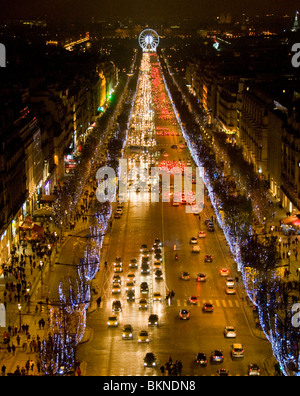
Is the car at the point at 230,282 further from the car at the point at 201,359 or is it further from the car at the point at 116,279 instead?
the car at the point at 201,359

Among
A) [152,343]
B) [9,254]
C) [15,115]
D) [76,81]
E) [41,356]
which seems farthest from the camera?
[76,81]

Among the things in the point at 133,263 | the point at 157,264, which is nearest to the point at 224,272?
the point at 157,264

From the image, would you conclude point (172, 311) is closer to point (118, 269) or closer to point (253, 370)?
point (118, 269)

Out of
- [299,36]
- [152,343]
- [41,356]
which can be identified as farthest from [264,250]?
[299,36]

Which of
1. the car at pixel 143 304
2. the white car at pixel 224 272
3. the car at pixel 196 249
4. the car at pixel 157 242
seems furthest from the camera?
the car at pixel 157 242

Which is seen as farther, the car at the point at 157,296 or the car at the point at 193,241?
the car at the point at 193,241

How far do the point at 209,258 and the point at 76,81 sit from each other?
5090 cm

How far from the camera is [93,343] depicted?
2766 cm

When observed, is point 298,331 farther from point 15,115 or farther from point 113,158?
point 113,158

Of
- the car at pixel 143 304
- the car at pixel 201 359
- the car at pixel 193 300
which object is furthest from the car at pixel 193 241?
the car at pixel 201 359

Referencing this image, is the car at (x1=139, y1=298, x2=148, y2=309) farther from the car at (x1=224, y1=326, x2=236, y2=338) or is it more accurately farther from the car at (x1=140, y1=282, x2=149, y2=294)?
the car at (x1=224, y1=326, x2=236, y2=338)

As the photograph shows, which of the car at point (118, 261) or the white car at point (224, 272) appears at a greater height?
the white car at point (224, 272)

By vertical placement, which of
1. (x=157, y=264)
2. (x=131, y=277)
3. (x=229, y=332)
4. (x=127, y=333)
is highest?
(x=229, y=332)

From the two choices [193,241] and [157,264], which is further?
[193,241]
